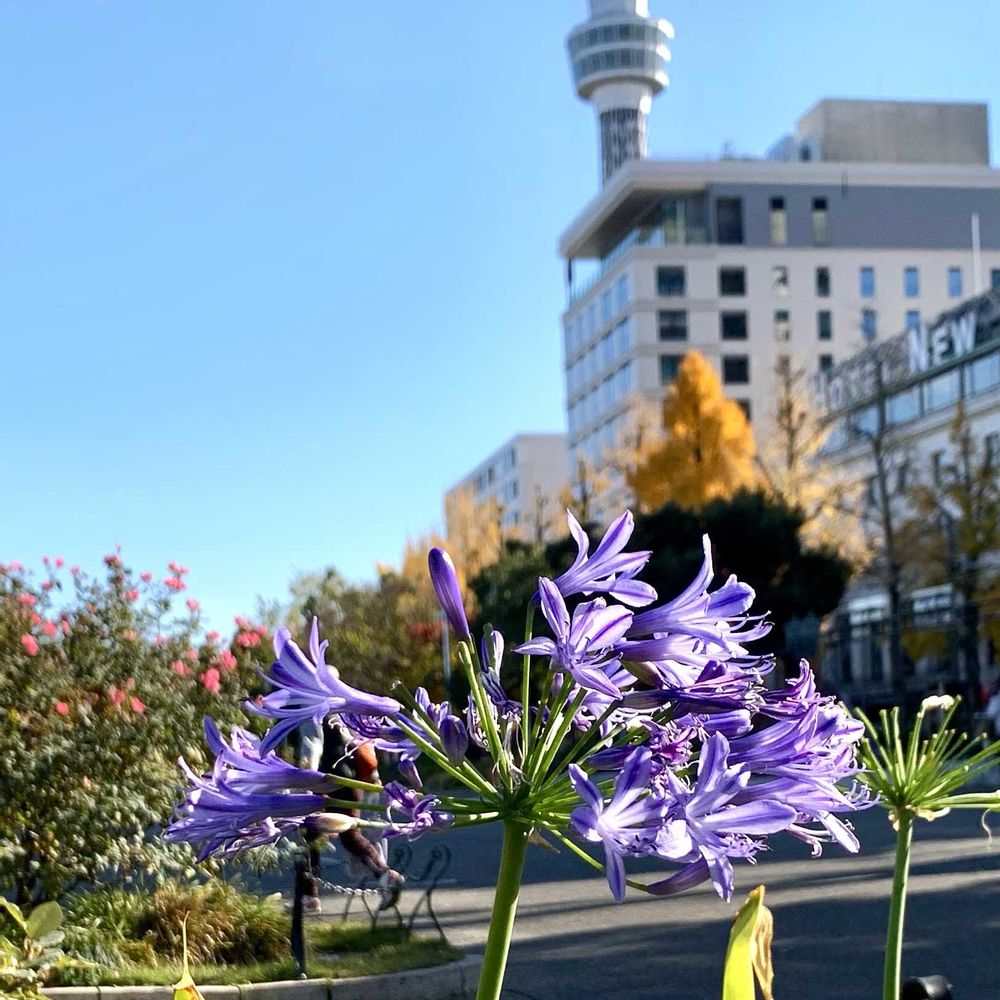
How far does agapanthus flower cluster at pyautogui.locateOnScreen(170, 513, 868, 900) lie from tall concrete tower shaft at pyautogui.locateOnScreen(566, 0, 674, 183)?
12319 cm

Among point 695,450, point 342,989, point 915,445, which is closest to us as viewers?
point 342,989

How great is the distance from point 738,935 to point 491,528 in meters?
65.0

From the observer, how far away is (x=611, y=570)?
1.66 m

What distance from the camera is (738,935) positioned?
4.81 ft

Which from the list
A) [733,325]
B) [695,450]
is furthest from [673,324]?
[695,450]

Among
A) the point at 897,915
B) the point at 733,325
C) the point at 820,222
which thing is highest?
the point at 820,222

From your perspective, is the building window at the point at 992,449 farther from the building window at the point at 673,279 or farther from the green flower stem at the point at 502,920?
the green flower stem at the point at 502,920

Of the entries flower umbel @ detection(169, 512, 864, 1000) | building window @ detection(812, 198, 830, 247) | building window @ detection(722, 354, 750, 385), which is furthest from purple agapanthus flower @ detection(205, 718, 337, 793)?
building window @ detection(812, 198, 830, 247)

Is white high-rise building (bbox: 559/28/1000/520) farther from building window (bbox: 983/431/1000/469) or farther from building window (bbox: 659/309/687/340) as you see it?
building window (bbox: 983/431/1000/469)

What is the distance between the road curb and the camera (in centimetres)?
827

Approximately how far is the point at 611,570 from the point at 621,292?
3432 inches

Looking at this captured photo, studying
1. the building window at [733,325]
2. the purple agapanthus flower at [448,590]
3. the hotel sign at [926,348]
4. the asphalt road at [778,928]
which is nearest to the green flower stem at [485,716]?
the purple agapanthus flower at [448,590]

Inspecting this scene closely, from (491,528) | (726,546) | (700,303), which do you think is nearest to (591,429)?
(700,303)

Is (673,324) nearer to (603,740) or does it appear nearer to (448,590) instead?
(448,590)
